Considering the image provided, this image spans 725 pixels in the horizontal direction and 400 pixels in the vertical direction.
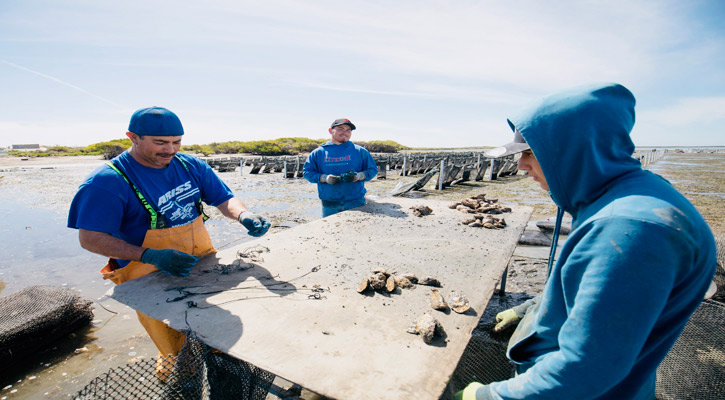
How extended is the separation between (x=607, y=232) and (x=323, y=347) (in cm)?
124

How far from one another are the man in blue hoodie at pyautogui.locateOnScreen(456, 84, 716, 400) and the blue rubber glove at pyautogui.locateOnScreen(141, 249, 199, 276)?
194 centimetres

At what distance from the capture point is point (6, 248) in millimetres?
6359

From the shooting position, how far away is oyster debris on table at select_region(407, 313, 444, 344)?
5.32ft

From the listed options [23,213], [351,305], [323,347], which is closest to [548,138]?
[323,347]

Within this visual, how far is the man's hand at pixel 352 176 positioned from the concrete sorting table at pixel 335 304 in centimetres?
145

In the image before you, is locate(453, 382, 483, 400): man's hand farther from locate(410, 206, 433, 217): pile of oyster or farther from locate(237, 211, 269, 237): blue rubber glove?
locate(410, 206, 433, 217): pile of oyster

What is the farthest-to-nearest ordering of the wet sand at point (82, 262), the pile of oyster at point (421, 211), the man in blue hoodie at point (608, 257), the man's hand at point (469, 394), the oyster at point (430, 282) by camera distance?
the pile of oyster at point (421, 211) < the wet sand at point (82, 262) < the oyster at point (430, 282) < the man's hand at point (469, 394) < the man in blue hoodie at point (608, 257)

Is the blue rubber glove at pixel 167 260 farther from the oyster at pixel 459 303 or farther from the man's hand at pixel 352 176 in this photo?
the man's hand at pixel 352 176

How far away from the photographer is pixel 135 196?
2.24 m

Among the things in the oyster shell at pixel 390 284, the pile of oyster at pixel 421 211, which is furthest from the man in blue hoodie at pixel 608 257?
the pile of oyster at pixel 421 211

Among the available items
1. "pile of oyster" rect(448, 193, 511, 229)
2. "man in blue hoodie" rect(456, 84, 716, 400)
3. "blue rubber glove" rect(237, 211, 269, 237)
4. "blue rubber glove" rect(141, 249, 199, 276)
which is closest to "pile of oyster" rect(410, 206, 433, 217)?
"pile of oyster" rect(448, 193, 511, 229)

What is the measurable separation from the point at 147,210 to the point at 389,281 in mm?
1707

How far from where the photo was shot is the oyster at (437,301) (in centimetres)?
193

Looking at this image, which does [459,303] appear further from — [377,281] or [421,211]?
[421,211]
